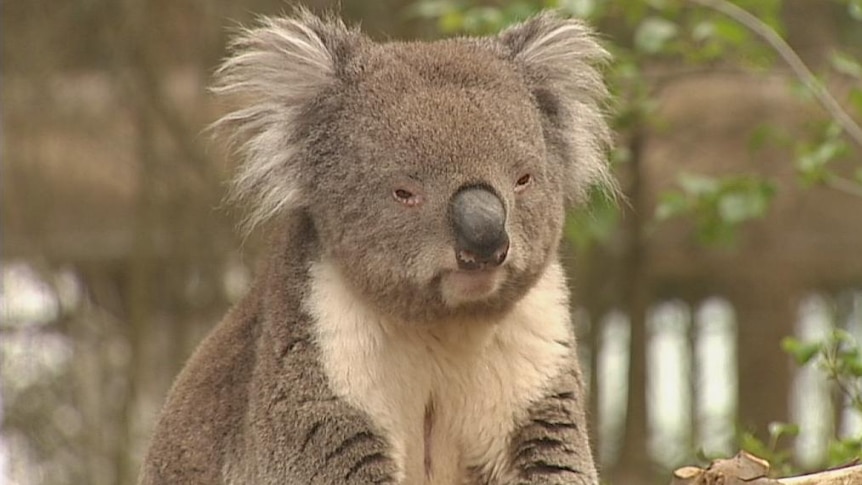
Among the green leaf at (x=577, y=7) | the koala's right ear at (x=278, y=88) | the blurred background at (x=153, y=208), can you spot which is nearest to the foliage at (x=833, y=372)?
the green leaf at (x=577, y=7)

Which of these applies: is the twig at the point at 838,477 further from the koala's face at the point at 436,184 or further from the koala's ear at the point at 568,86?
the koala's ear at the point at 568,86

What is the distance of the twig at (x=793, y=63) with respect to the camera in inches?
222

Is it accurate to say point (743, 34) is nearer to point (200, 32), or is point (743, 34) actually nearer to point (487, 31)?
point (487, 31)

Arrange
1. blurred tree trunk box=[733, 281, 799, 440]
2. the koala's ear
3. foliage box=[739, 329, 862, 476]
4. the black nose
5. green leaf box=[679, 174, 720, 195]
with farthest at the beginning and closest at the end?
blurred tree trunk box=[733, 281, 799, 440] → green leaf box=[679, 174, 720, 195] → foliage box=[739, 329, 862, 476] → the koala's ear → the black nose

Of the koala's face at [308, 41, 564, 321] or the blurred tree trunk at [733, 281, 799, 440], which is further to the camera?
the blurred tree trunk at [733, 281, 799, 440]

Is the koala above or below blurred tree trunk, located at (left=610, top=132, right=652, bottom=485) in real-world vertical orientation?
above

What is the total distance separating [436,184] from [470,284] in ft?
0.82

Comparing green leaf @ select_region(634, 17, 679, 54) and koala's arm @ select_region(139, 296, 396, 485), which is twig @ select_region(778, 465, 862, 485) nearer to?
koala's arm @ select_region(139, 296, 396, 485)

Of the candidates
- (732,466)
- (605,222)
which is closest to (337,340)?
(732,466)

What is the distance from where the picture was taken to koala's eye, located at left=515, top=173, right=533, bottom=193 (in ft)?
12.9

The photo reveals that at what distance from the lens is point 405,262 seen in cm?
385

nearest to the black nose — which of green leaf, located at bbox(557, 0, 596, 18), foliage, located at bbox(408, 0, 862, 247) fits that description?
foliage, located at bbox(408, 0, 862, 247)

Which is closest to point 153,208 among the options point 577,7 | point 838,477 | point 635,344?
point 635,344

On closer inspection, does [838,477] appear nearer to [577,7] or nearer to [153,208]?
[577,7]
